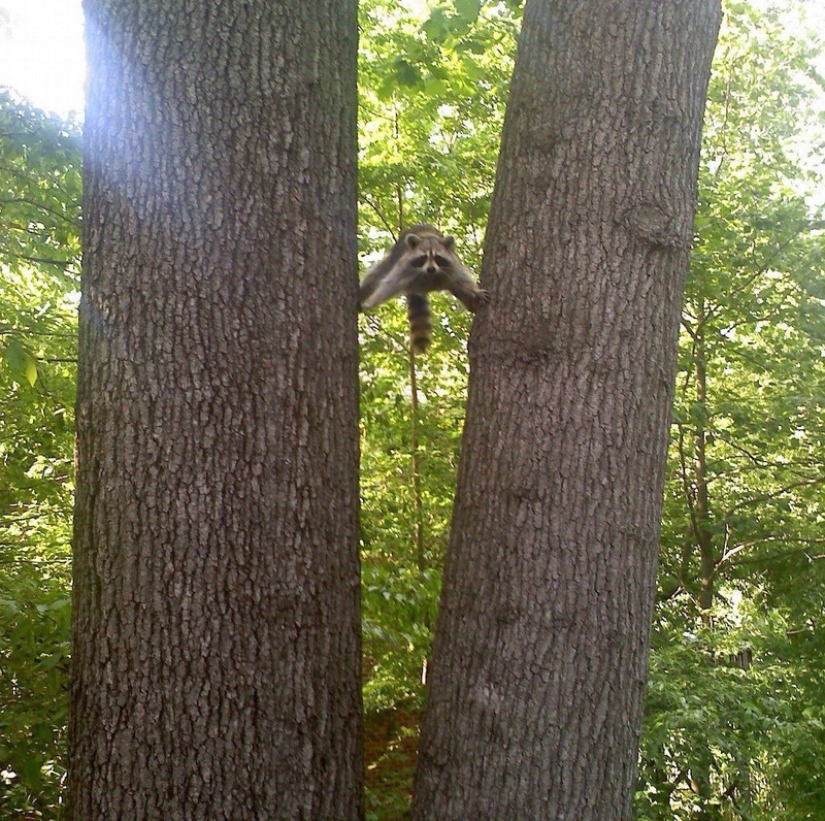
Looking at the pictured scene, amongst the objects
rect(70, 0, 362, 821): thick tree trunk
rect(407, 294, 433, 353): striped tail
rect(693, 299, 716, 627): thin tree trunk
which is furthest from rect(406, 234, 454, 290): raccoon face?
rect(693, 299, 716, 627): thin tree trunk

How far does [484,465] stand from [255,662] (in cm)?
75

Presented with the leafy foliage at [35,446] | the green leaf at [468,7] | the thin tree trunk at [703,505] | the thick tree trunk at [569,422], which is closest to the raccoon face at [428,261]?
the green leaf at [468,7]

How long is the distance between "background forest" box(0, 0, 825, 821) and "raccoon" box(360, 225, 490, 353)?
843 mm

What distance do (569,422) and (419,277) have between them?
245 cm

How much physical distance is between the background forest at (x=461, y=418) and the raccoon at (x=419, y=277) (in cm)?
84

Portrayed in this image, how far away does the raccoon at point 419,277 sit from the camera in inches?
163

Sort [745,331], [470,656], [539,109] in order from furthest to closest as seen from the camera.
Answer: [745,331] < [539,109] < [470,656]

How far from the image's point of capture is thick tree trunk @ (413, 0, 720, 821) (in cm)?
181

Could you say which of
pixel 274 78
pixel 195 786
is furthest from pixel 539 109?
pixel 195 786

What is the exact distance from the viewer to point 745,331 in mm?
7426

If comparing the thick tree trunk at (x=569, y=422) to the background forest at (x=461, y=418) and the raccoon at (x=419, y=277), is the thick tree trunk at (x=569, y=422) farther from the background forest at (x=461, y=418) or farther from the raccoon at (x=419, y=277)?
the raccoon at (x=419, y=277)

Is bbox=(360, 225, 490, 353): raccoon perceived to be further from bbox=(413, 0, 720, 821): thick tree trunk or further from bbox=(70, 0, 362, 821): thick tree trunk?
bbox=(70, 0, 362, 821): thick tree trunk

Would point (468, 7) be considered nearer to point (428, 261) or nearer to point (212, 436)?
point (428, 261)

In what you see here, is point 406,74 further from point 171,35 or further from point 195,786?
point 195,786
